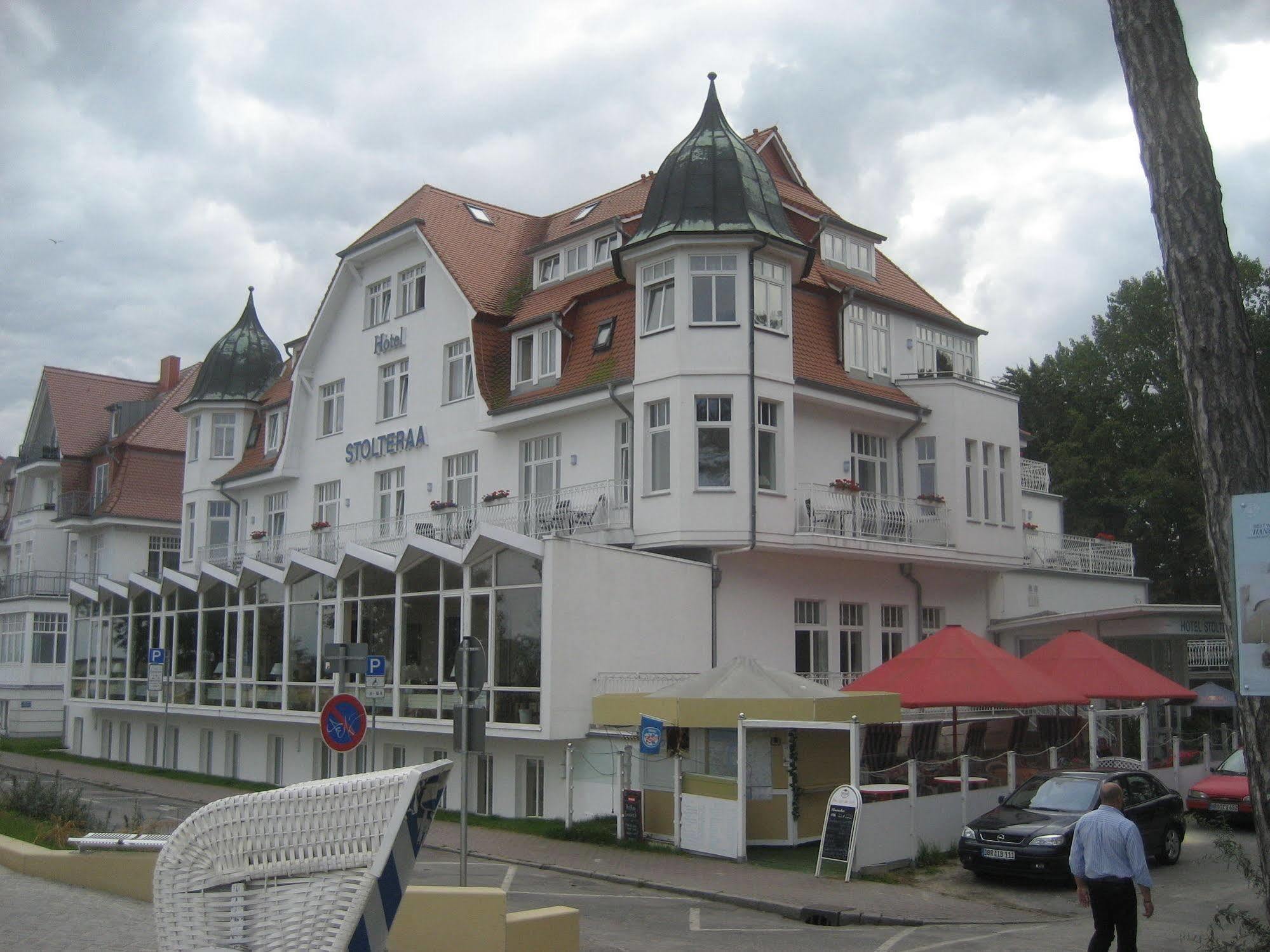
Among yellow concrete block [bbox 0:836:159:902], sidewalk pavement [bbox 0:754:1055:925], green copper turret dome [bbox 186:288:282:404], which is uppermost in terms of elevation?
green copper turret dome [bbox 186:288:282:404]

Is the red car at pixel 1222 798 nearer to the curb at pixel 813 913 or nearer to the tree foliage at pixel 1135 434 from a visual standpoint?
the curb at pixel 813 913

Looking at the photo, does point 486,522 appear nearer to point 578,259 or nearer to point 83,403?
point 578,259

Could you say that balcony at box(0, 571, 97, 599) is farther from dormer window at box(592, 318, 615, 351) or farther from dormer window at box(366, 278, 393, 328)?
dormer window at box(592, 318, 615, 351)

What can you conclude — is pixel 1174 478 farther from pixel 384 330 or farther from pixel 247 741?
pixel 247 741

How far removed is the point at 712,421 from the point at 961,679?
698 centimetres

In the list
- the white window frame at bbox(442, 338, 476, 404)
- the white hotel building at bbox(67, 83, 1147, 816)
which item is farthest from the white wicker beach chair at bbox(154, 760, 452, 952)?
the white window frame at bbox(442, 338, 476, 404)

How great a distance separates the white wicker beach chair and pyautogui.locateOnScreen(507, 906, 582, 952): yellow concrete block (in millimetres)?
4321

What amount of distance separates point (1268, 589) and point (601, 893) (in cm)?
1097

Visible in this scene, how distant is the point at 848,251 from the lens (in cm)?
3077

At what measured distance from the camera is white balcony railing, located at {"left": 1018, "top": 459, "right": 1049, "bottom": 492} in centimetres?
3850

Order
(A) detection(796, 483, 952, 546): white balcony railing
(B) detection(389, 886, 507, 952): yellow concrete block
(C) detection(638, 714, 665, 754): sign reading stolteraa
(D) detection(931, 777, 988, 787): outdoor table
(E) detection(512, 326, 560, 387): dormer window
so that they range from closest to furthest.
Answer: (B) detection(389, 886, 507, 952): yellow concrete block < (C) detection(638, 714, 665, 754): sign reading stolteraa < (D) detection(931, 777, 988, 787): outdoor table < (A) detection(796, 483, 952, 546): white balcony railing < (E) detection(512, 326, 560, 387): dormer window

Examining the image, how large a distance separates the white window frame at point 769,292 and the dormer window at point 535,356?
5188 millimetres

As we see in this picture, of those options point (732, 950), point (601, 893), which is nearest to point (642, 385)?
point (601, 893)

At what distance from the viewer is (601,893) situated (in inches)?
646
